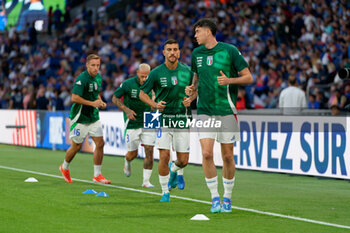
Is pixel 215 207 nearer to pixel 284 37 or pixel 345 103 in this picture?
pixel 345 103

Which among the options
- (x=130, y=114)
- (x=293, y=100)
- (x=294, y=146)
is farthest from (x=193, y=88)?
(x=293, y=100)

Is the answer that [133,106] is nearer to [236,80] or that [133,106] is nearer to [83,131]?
[83,131]

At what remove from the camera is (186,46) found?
2795cm

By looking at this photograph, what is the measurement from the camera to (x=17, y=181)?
13398 millimetres

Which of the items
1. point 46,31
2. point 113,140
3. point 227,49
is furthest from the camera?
point 46,31

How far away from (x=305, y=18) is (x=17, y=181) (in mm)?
13731

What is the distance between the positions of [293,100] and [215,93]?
847 cm

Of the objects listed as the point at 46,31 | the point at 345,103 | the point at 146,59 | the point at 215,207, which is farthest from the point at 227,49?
the point at 46,31

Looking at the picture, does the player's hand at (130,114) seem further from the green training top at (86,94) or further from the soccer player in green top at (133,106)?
the green training top at (86,94)

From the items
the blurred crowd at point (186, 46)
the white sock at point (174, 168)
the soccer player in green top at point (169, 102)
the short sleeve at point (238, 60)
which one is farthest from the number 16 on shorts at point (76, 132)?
the blurred crowd at point (186, 46)

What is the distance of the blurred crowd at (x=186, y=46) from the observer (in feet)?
68.4

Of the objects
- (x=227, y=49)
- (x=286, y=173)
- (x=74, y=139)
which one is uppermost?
(x=227, y=49)

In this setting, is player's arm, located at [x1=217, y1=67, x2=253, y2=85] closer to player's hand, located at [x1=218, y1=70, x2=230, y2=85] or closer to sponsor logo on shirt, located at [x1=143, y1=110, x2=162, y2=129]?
player's hand, located at [x1=218, y1=70, x2=230, y2=85]

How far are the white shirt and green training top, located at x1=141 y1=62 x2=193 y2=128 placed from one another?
691cm
